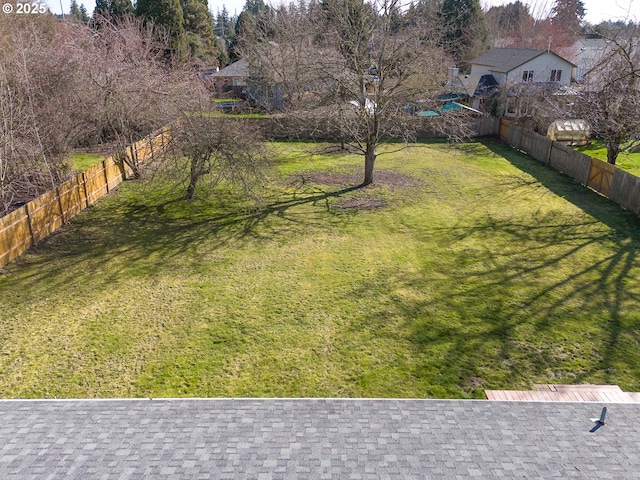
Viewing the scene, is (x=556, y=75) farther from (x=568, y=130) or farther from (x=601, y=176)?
(x=601, y=176)

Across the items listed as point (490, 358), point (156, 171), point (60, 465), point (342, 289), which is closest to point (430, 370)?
point (490, 358)

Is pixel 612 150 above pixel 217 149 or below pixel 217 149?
below

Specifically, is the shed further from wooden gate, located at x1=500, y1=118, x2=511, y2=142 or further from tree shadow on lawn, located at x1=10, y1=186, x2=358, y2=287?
tree shadow on lawn, located at x1=10, y1=186, x2=358, y2=287

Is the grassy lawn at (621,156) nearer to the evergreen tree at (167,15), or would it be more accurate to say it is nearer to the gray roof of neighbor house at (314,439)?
the gray roof of neighbor house at (314,439)

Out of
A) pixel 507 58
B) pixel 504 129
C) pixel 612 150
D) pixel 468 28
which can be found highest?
pixel 468 28

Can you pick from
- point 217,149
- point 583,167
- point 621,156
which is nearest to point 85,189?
point 217,149

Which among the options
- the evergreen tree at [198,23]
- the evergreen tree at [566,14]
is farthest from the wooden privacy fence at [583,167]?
the evergreen tree at [566,14]

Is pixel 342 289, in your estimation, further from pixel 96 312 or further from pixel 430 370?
pixel 96 312
